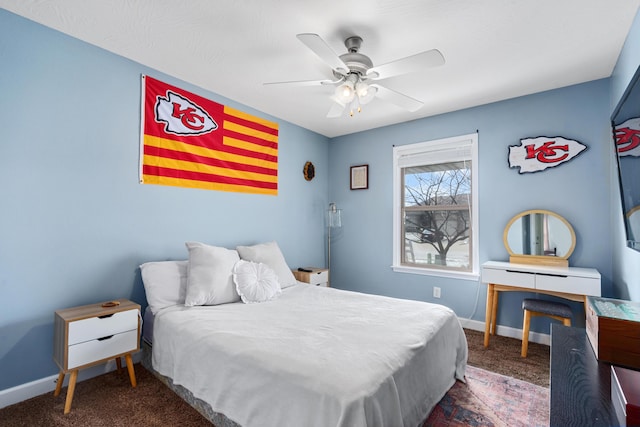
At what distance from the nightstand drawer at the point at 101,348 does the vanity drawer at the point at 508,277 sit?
3115 millimetres

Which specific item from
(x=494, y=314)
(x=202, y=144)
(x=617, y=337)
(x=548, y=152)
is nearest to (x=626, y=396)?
(x=617, y=337)

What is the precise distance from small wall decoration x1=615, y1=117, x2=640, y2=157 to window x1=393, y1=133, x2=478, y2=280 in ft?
5.72

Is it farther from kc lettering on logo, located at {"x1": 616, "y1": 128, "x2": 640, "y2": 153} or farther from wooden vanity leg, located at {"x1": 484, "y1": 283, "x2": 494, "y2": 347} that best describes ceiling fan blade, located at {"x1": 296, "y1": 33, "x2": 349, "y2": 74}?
wooden vanity leg, located at {"x1": 484, "y1": 283, "x2": 494, "y2": 347}

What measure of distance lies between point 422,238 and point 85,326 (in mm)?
3526

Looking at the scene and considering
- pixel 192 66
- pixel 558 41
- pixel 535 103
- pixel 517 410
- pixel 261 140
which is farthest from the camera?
pixel 261 140

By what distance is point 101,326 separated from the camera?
2020 millimetres

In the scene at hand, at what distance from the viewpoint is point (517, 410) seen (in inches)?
76.3

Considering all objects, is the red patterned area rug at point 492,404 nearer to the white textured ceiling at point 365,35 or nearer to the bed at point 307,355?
the bed at point 307,355

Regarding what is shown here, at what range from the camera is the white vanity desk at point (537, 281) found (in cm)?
250

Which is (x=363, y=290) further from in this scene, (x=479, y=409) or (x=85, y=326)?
(x=85, y=326)

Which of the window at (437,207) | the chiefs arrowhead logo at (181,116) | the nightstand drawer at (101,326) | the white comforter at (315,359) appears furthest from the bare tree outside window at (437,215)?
the nightstand drawer at (101,326)

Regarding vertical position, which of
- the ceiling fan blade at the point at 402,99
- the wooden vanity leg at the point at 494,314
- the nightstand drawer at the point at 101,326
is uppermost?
the ceiling fan blade at the point at 402,99

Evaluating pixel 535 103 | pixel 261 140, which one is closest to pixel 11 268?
pixel 261 140

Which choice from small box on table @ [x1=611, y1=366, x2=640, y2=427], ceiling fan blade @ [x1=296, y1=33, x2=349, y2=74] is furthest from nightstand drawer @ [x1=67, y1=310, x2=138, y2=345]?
small box on table @ [x1=611, y1=366, x2=640, y2=427]
